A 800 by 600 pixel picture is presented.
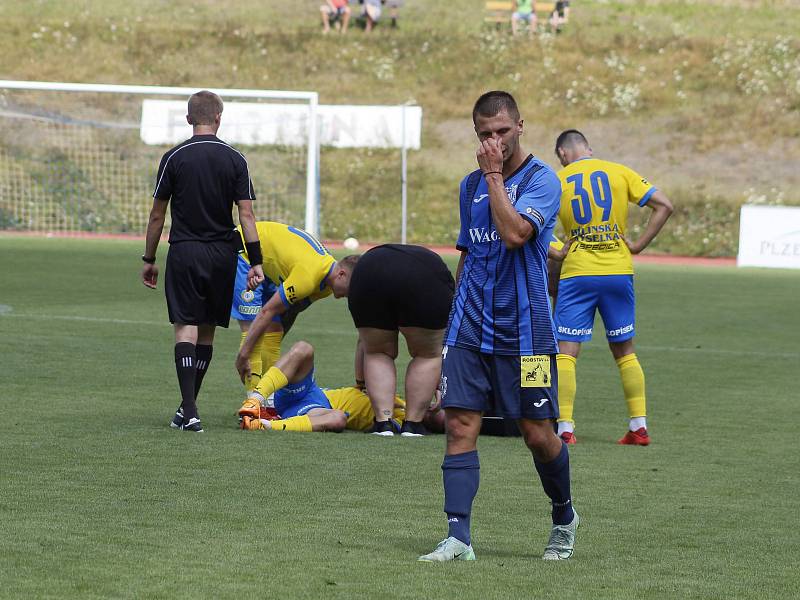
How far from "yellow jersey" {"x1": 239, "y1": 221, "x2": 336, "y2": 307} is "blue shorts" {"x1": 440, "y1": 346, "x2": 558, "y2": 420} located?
3912 mm

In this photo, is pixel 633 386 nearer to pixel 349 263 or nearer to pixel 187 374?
pixel 349 263

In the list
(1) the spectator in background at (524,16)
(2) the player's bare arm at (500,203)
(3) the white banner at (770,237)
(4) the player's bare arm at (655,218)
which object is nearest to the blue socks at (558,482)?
(2) the player's bare arm at (500,203)

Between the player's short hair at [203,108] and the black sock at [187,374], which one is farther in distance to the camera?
the player's short hair at [203,108]

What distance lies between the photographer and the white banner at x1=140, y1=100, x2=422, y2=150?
34562mm

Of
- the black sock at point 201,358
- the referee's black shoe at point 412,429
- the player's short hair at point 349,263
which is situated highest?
the player's short hair at point 349,263

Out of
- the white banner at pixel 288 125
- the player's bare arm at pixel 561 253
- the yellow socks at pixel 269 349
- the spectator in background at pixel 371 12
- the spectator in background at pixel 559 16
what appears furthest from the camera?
the spectator in background at pixel 559 16

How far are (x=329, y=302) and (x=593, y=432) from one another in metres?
10.9

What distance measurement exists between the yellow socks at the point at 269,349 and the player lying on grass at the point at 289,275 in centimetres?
16

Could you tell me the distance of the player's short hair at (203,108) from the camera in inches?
345

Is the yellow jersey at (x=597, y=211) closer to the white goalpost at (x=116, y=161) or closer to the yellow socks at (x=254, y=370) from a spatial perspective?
the yellow socks at (x=254, y=370)

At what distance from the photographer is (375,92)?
151 feet

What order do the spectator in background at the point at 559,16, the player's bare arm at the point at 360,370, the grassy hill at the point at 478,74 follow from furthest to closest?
the spectator in background at the point at 559,16 → the grassy hill at the point at 478,74 → the player's bare arm at the point at 360,370

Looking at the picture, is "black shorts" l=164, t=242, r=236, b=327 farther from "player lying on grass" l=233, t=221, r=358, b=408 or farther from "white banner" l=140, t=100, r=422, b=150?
"white banner" l=140, t=100, r=422, b=150

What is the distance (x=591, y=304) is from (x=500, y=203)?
415 cm
